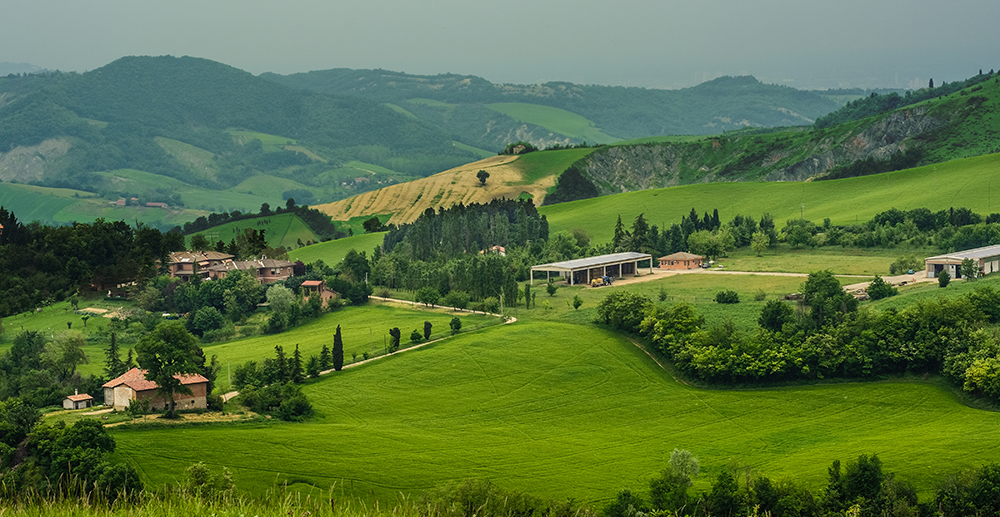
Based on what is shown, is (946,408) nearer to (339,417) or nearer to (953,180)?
(339,417)

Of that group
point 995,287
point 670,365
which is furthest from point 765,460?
point 995,287

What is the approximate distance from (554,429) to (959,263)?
58.1 m

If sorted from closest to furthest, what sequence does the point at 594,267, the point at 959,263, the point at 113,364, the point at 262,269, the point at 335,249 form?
the point at 113,364 → the point at 959,263 → the point at 262,269 → the point at 594,267 → the point at 335,249

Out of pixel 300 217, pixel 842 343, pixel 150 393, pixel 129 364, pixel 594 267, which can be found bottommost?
pixel 842 343

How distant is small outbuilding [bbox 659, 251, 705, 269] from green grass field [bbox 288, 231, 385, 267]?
4476cm

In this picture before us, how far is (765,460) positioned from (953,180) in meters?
124

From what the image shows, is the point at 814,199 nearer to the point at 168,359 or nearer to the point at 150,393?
the point at 168,359

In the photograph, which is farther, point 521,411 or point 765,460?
point 521,411

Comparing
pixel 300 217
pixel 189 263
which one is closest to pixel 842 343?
pixel 189 263

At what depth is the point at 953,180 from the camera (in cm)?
16325

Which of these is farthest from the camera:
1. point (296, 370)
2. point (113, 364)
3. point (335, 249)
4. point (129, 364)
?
point (335, 249)

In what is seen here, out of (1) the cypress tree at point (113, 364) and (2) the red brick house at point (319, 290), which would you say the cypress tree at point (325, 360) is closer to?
(1) the cypress tree at point (113, 364)

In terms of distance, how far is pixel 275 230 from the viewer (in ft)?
584

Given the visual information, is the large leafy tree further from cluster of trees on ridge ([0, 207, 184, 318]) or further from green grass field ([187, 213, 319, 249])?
green grass field ([187, 213, 319, 249])
